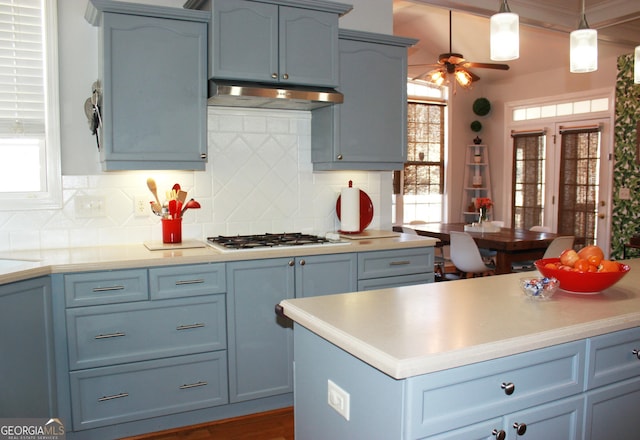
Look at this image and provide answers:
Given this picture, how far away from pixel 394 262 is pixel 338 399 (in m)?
1.87

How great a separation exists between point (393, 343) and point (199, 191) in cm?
225

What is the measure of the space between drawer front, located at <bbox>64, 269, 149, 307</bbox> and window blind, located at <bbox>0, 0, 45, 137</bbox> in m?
1.03

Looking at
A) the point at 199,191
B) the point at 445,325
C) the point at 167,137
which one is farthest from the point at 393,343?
the point at 199,191

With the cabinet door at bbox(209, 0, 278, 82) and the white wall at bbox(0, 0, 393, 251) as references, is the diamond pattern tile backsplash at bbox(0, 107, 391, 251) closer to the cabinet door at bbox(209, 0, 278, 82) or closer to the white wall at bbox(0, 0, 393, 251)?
the white wall at bbox(0, 0, 393, 251)

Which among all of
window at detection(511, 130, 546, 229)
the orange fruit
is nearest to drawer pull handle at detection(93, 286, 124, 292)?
the orange fruit

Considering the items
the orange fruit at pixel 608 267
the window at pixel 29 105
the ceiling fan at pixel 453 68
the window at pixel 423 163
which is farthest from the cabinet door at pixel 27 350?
the window at pixel 423 163

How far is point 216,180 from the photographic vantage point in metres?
3.46

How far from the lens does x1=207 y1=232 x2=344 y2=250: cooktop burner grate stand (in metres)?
3.07

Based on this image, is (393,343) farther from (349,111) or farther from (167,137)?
(349,111)

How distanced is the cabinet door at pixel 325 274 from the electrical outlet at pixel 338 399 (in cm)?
145

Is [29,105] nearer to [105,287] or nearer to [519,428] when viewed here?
[105,287]

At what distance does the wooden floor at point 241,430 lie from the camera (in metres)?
2.83

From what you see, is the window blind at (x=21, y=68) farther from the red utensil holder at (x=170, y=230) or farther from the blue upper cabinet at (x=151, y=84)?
the red utensil holder at (x=170, y=230)

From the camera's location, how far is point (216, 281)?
2.88 metres
